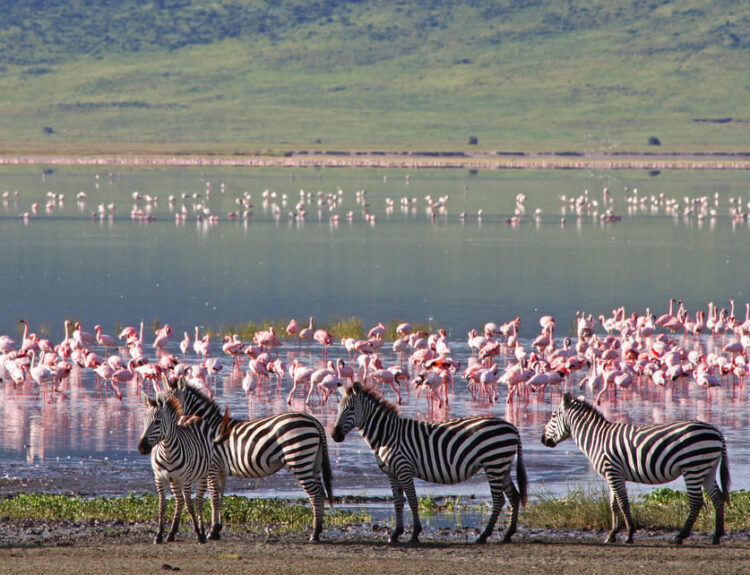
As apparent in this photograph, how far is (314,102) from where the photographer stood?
557 feet

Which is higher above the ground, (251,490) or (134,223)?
(134,223)

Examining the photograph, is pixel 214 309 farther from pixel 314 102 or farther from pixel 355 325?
pixel 314 102

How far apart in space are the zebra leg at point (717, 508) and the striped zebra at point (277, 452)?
3.37 metres

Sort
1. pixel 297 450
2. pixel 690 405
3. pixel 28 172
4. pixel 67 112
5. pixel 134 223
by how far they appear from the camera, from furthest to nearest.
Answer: pixel 67 112, pixel 28 172, pixel 134 223, pixel 690 405, pixel 297 450

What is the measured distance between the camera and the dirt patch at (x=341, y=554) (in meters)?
10.9

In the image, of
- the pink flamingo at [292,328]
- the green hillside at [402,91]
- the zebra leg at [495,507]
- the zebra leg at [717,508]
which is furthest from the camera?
the green hillside at [402,91]

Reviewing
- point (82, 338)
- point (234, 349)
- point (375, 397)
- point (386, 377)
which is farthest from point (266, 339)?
point (375, 397)

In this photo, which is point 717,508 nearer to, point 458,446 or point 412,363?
point 458,446

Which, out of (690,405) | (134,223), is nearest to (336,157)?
(134,223)

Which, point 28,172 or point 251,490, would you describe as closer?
point 251,490

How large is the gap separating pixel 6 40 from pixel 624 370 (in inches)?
7480

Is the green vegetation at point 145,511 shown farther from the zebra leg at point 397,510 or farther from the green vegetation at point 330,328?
the green vegetation at point 330,328

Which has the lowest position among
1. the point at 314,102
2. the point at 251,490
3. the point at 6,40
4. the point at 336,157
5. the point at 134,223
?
the point at 251,490

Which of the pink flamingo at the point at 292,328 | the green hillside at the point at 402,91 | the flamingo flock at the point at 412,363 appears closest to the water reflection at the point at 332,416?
the flamingo flock at the point at 412,363
